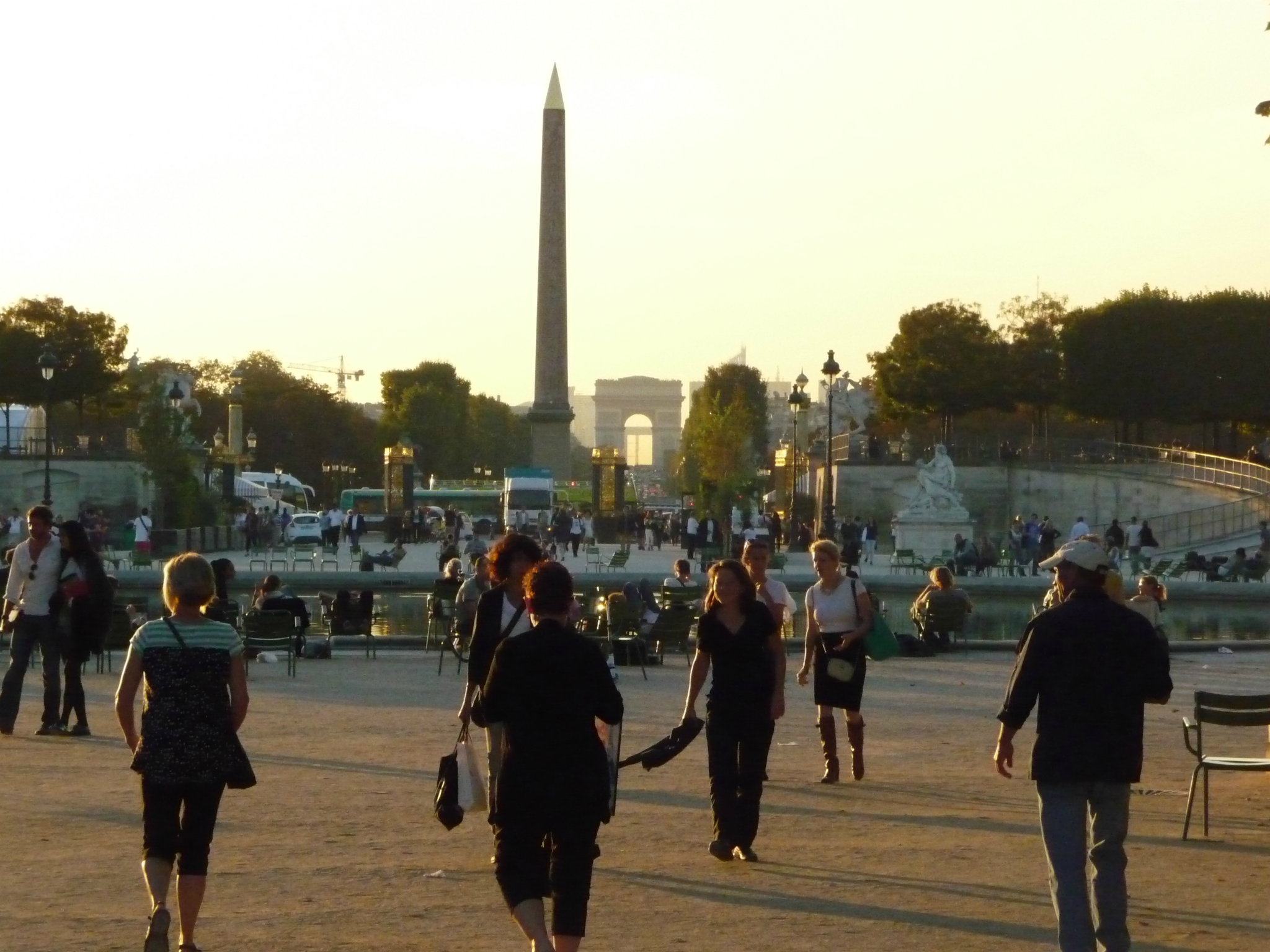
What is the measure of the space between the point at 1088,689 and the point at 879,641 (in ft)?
15.6

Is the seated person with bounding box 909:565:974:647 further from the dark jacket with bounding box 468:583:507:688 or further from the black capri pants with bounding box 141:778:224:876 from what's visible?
the black capri pants with bounding box 141:778:224:876

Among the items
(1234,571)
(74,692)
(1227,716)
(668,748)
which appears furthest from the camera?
(1234,571)

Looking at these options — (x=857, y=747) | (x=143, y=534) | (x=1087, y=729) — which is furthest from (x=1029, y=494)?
(x=1087, y=729)

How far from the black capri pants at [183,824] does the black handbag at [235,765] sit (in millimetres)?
39

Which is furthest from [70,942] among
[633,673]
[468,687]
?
[633,673]

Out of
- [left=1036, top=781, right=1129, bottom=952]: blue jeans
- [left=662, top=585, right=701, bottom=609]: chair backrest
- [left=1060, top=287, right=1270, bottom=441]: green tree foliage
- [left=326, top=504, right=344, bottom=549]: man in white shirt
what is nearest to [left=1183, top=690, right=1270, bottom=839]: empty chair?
[left=1036, top=781, right=1129, bottom=952]: blue jeans

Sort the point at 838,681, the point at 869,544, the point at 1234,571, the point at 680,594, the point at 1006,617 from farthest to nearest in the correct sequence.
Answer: the point at 869,544, the point at 1234,571, the point at 1006,617, the point at 680,594, the point at 838,681

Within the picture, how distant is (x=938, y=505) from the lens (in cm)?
4794

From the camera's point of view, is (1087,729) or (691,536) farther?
(691,536)

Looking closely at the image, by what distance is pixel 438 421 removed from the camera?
98688 mm

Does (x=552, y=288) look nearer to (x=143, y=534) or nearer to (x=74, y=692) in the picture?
(x=143, y=534)

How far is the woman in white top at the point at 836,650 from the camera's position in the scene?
10688 mm

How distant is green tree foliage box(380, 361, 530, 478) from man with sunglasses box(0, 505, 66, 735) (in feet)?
258

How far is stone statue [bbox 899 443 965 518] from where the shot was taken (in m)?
47.8
